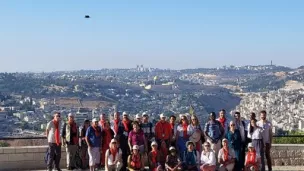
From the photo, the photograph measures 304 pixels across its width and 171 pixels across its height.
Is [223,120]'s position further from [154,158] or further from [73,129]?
[73,129]

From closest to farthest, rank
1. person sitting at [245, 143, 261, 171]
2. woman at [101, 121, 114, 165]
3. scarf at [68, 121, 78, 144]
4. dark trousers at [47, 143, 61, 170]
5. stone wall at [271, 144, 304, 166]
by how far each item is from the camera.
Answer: person sitting at [245, 143, 261, 171], woman at [101, 121, 114, 165], scarf at [68, 121, 78, 144], dark trousers at [47, 143, 61, 170], stone wall at [271, 144, 304, 166]

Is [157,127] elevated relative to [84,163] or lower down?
elevated

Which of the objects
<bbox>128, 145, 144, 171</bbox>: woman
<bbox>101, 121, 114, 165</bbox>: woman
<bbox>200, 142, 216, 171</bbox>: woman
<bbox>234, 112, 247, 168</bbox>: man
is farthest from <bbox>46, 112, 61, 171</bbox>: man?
<bbox>234, 112, 247, 168</bbox>: man

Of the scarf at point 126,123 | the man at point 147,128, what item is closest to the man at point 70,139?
the scarf at point 126,123

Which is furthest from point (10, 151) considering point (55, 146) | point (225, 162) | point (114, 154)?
point (225, 162)

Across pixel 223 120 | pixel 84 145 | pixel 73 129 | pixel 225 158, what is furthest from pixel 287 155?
pixel 73 129

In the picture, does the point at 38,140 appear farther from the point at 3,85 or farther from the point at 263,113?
the point at 3,85

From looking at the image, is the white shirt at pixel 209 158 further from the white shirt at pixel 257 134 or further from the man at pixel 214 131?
the white shirt at pixel 257 134

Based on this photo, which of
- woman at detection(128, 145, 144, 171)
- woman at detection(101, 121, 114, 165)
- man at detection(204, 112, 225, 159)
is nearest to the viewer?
woman at detection(128, 145, 144, 171)

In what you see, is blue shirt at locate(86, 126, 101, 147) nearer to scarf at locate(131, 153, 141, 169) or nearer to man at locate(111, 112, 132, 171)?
man at locate(111, 112, 132, 171)
